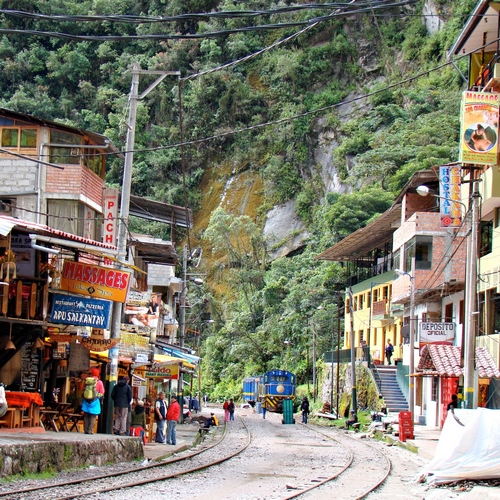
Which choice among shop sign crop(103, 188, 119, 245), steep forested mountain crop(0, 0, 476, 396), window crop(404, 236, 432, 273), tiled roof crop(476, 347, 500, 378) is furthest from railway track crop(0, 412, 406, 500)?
steep forested mountain crop(0, 0, 476, 396)

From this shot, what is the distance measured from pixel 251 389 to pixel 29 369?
45.1m

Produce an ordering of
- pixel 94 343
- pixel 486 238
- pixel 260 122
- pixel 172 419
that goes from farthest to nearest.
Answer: pixel 260 122, pixel 486 238, pixel 172 419, pixel 94 343

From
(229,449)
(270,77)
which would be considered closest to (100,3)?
(270,77)

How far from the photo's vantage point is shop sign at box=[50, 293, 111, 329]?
61.7 ft

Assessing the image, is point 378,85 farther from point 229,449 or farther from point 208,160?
point 229,449

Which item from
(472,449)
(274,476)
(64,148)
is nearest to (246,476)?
(274,476)

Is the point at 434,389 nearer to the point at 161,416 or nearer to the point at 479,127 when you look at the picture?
the point at 479,127

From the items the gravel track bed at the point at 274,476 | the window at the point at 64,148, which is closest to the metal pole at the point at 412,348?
the gravel track bed at the point at 274,476

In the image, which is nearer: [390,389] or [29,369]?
[29,369]

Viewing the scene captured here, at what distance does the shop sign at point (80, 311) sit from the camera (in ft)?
61.7

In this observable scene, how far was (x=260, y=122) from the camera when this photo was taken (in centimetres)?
7950

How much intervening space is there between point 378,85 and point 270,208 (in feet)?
47.9

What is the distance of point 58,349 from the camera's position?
21.4 m

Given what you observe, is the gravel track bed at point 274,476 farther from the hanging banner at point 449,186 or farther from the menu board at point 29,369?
the hanging banner at point 449,186
